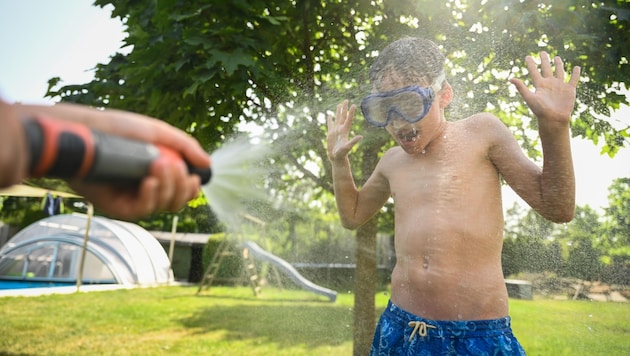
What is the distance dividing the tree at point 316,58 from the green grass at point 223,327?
76.2 inches

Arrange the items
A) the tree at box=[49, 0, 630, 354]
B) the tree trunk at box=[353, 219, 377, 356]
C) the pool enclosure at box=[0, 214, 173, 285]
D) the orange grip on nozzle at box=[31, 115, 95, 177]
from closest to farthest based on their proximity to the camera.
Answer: the orange grip on nozzle at box=[31, 115, 95, 177], the tree at box=[49, 0, 630, 354], the tree trunk at box=[353, 219, 377, 356], the pool enclosure at box=[0, 214, 173, 285]

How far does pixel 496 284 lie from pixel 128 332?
21.7 feet

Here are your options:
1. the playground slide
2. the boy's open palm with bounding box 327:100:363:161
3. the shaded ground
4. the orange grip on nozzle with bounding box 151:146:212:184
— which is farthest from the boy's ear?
the playground slide

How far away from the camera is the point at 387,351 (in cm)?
211

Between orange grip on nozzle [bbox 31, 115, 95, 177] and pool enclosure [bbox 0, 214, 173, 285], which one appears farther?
pool enclosure [bbox 0, 214, 173, 285]

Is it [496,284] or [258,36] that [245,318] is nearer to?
[258,36]

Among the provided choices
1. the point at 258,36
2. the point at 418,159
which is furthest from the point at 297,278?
the point at 418,159

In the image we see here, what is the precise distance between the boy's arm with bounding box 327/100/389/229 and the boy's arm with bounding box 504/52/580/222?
798 millimetres

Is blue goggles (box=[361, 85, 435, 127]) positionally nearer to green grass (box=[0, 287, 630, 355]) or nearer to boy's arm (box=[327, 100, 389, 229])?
boy's arm (box=[327, 100, 389, 229])

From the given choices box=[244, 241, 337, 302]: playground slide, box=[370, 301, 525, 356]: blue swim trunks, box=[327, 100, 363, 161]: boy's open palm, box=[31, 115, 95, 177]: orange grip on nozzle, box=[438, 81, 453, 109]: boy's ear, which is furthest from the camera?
box=[244, 241, 337, 302]: playground slide

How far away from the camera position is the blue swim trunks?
75.8 inches

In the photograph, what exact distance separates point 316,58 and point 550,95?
2861 millimetres

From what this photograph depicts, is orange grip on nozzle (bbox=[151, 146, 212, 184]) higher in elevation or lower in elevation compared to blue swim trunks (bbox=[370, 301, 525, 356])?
higher

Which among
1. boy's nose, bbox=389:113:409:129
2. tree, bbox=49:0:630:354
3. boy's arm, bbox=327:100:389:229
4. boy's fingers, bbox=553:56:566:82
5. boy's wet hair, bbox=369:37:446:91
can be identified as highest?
tree, bbox=49:0:630:354
